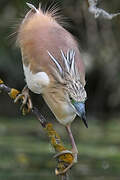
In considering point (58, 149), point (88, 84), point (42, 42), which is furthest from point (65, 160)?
point (88, 84)

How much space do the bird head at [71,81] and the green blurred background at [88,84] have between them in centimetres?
272

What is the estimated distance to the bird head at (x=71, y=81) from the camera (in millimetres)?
2820

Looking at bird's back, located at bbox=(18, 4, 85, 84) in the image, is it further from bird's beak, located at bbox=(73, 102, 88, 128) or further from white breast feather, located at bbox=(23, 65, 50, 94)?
bird's beak, located at bbox=(73, 102, 88, 128)

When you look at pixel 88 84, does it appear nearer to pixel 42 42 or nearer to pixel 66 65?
pixel 42 42

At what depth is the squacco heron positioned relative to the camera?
2912mm

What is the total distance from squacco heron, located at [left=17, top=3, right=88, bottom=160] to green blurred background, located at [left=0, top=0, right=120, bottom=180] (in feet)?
8.36

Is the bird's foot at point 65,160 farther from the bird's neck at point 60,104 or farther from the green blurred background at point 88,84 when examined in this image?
the green blurred background at point 88,84

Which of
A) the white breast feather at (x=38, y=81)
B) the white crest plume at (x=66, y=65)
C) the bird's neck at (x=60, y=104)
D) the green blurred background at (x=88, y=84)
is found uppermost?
the white crest plume at (x=66, y=65)

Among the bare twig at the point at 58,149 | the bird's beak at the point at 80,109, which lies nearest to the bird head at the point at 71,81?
the bird's beak at the point at 80,109

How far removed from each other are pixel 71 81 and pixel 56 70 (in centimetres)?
11

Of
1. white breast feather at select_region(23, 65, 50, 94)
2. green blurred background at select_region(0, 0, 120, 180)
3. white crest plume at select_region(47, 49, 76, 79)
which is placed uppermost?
white crest plume at select_region(47, 49, 76, 79)

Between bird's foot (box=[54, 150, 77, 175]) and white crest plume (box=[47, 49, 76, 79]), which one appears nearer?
white crest plume (box=[47, 49, 76, 79])

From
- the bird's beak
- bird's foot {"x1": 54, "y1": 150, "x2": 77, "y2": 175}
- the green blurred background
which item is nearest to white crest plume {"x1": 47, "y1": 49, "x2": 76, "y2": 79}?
the bird's beak

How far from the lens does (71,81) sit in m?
2.94
